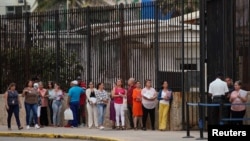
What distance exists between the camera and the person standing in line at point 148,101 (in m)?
26.5

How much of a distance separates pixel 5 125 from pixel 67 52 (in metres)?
4.05

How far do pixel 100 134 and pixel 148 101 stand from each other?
88.7 inches

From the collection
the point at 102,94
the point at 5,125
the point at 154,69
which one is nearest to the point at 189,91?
the point at 154,69

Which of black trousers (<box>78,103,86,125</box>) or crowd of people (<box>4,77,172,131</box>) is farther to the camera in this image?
black trousers (<box>78,103,86,125</box>)

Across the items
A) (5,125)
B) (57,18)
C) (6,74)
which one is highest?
(57,18)

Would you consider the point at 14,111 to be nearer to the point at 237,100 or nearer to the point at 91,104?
the point at 91,104

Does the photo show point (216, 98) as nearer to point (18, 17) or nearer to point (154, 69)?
point (154, 69)

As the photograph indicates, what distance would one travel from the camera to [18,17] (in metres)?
31.2

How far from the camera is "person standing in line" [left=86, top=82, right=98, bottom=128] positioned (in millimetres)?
28031

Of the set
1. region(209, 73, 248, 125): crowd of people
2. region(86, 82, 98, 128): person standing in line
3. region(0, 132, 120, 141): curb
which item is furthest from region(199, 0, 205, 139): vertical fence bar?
region(86, 82, 98, 128): person standing in line

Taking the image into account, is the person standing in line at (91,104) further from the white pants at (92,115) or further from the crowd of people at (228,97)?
the crowd of people at (228,97)

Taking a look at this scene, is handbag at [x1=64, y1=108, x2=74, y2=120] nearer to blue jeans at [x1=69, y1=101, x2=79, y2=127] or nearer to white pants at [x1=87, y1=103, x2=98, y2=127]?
blue jeans at [x1=69, y1=101, x2=79, y2=127]

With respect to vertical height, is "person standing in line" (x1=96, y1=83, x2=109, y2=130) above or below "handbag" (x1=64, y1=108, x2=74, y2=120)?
above

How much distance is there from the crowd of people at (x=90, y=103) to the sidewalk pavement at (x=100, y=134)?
542mm
